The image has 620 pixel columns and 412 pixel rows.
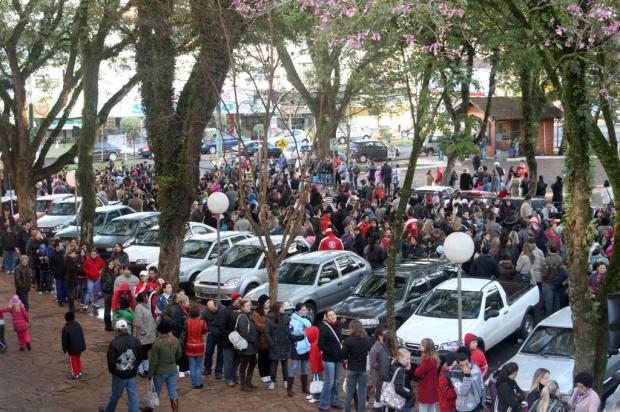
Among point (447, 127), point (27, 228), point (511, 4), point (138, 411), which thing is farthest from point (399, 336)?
point (27, 228)

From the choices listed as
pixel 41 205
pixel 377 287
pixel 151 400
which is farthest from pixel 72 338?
pixel 41 205

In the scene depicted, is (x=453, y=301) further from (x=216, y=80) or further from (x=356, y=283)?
(x=216, y=80)

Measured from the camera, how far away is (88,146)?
22141 millimetres

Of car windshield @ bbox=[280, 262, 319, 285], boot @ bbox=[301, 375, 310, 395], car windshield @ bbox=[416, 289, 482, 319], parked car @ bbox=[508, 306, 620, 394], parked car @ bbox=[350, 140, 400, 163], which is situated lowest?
boot @ bbox=[301, 375, 310, 395]

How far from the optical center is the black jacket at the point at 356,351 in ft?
36.6

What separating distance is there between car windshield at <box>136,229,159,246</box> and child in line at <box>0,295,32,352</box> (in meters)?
7.07

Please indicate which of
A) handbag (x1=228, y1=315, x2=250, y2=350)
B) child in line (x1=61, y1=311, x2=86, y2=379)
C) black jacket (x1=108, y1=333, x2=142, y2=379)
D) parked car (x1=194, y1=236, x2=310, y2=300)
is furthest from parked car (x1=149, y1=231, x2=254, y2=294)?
black jacket (x1=108, y1=333, x2=142, y2=379)

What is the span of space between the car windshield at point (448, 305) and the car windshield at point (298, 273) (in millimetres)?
3071

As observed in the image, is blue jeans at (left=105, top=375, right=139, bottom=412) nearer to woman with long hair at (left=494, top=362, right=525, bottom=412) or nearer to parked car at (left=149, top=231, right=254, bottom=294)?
woman with long hair at (left=494, top=362, right=525, bottom=412)

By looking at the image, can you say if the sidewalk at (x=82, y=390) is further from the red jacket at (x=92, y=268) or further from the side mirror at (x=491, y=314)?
the side mirror at (x=491, y=314)

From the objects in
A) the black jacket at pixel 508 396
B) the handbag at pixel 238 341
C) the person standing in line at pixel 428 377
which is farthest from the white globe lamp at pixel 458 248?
the handbag at pixel 238 341

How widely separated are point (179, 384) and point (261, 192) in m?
4.11

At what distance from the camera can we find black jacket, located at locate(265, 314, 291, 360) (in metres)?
12.5

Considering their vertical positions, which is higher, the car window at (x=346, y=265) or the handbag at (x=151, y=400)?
the car window at (x=346, y=265)
